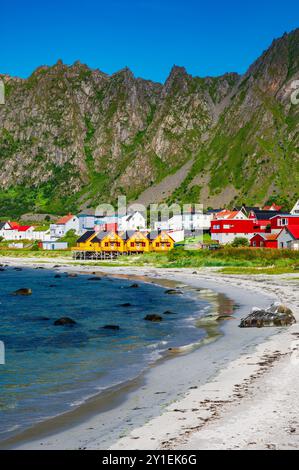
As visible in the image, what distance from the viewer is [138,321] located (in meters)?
41.9

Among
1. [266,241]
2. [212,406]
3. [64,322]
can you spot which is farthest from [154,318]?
[266,241]

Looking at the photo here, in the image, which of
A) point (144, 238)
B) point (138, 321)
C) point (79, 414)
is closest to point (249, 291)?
point (138, 321)

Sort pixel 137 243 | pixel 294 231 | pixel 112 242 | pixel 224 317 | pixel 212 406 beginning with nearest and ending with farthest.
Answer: pixel 212 406, pixel 224 317, pixel 294 231, pixel 137 243, pixel 112 242

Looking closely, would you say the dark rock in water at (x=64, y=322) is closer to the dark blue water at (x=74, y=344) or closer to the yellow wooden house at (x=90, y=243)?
the dark blue water at (x=74, y=344)

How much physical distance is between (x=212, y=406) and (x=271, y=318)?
18.8 metres

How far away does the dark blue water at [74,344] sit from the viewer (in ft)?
67.5

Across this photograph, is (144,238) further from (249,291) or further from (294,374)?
(294,374)

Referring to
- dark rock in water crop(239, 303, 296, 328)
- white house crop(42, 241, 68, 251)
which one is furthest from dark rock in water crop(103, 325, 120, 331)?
white house crop(42, 241, 68, 251)

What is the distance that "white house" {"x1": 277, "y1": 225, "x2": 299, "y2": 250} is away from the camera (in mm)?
107375

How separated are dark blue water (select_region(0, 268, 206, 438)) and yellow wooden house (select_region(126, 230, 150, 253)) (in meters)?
79.3

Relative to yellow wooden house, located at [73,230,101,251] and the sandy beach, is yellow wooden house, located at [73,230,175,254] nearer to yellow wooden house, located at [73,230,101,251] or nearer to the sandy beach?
yellow wooden house, located at [73,230,101,251]

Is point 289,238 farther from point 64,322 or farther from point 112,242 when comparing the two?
point 64,322

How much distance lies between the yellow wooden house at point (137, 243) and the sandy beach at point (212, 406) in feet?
374

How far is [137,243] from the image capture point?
146m
